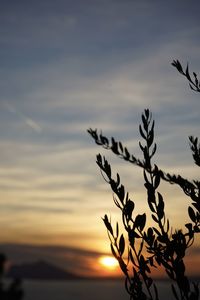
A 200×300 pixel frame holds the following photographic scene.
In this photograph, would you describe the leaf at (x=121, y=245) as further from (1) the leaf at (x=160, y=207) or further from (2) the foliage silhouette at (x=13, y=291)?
(2) the foliage silhouette at (x=13, y=291)

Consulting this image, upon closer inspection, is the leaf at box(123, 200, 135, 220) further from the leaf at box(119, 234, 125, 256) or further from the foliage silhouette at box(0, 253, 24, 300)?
the foliage silhouette at box(0, 253, 24, 300)

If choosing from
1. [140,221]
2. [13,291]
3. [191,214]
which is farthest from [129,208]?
[13,291]

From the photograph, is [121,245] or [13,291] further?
[13,291]

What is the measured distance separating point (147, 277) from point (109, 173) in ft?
3.34

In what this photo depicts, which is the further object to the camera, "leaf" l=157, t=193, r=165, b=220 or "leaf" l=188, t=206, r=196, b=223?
"leaf" l=188, t=206, r=196, b=223

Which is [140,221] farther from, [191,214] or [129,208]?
[191,214]

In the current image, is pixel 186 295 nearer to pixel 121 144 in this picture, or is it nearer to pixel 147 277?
pixel 147 277

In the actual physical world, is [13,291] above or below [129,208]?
above

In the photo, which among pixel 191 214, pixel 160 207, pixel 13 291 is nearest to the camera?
pixel 160 207

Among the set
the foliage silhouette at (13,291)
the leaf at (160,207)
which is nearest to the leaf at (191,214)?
the leaf at (160,207)

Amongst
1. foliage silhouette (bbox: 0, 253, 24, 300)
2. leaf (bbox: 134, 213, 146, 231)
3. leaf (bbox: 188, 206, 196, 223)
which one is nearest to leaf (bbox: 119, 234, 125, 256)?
leaf (bbox: 134, 213, 146, 231)

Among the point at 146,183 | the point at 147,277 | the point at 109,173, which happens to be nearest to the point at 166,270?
the point at 147,277

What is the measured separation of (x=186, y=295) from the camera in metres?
3.32

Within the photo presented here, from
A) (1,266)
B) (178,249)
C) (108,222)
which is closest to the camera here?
(178,249)
